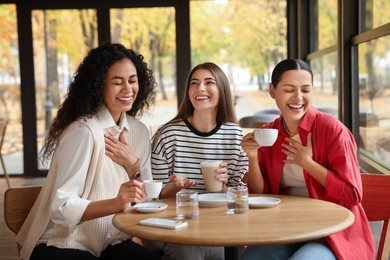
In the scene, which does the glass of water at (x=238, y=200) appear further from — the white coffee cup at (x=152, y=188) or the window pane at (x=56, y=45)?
the window pane at (x=56, y=45)

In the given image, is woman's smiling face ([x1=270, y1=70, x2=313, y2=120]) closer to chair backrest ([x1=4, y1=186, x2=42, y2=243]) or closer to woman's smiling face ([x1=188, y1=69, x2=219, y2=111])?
woman's smiling face ([x1=188, y1=69, x2=219, y2=111])

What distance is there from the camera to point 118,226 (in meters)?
1.69

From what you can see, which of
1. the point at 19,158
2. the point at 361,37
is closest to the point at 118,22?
the point at 19,158

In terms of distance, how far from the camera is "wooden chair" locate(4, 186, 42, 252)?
1.97 metres

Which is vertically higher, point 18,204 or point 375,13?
point 375,13

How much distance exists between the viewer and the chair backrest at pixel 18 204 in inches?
77.6

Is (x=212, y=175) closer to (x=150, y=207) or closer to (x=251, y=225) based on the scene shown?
(x=150, y=207)

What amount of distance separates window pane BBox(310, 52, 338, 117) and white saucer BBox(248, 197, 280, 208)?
317 centimetres

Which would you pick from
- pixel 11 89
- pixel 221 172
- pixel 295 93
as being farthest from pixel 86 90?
pixel 11 89

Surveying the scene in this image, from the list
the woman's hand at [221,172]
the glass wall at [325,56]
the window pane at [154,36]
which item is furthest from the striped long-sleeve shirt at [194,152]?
the window pane at [154,36]

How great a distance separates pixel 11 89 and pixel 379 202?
5.98m

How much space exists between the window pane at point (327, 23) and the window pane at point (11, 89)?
12.9 feet

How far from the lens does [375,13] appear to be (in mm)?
3900

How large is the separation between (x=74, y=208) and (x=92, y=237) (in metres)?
0.20
